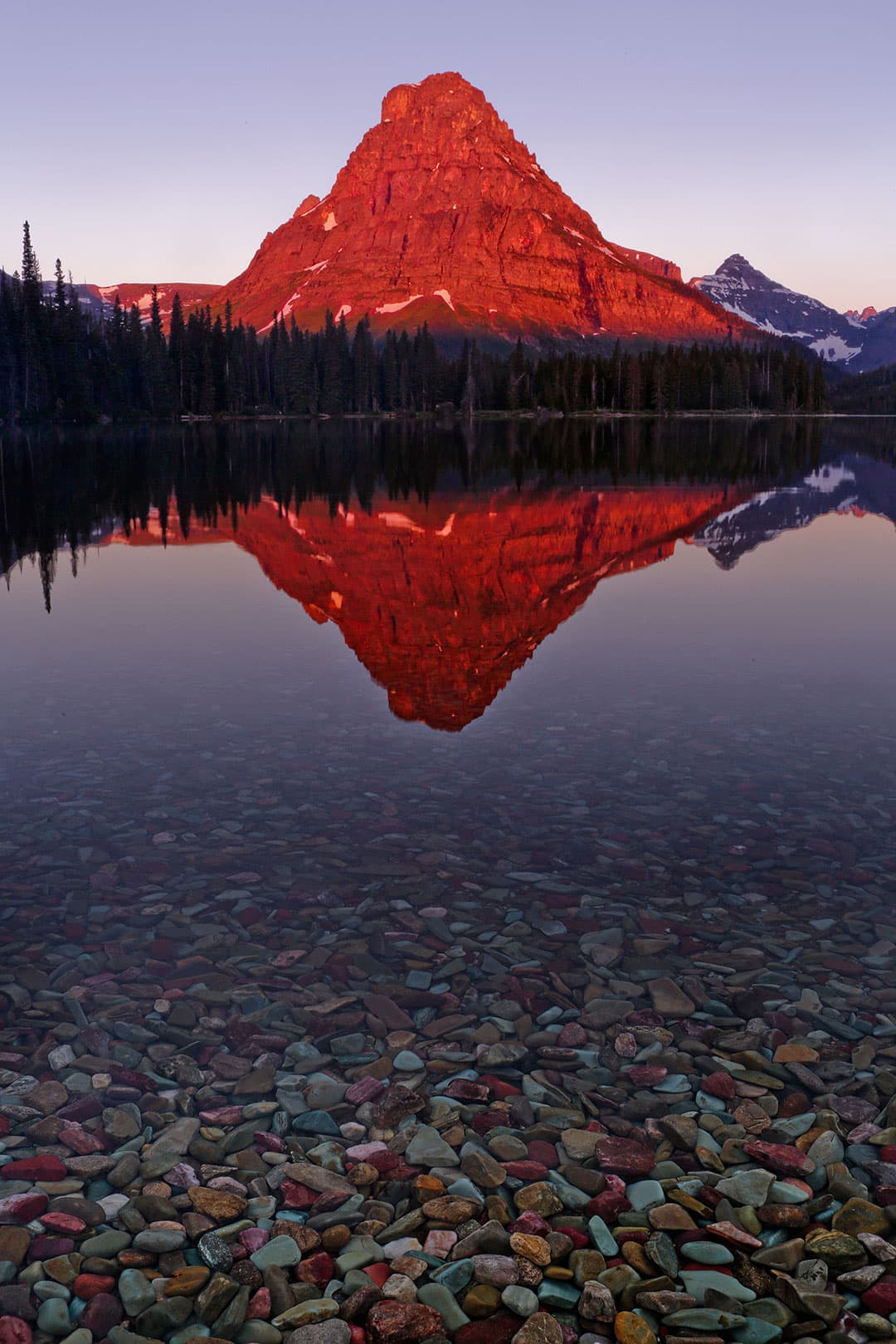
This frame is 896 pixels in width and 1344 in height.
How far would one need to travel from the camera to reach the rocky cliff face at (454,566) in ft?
59.5

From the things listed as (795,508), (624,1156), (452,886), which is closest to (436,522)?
(795,508)

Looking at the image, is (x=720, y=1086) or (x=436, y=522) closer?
(x=720, y=1086)

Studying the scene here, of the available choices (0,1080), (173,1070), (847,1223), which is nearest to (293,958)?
(173,1070)

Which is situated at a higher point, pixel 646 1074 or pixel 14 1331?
pixel 646 1074

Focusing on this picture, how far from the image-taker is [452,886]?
9.93 m

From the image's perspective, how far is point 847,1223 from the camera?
19.6 feet

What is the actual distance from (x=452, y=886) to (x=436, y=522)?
95.2ft

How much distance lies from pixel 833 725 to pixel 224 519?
101 ft

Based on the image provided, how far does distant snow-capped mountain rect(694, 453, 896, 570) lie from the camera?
3525 cm

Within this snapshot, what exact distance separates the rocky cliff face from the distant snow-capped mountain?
1.17 m

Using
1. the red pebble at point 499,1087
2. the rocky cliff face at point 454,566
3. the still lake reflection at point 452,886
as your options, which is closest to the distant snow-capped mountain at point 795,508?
the rocky cliff face at point 454,566

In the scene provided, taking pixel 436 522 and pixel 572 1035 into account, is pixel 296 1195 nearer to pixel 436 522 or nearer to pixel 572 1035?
pixel 572 1035

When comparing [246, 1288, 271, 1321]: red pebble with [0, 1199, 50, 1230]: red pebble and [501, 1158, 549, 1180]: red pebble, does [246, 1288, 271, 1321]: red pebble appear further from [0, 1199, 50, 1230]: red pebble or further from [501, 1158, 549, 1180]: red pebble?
[501, 1158, 549, 1180]: red pebble

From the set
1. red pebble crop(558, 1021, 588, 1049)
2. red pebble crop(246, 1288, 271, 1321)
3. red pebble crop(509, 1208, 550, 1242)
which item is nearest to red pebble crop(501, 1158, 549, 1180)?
red pebble crop(509, 1208, 550, 1242)
